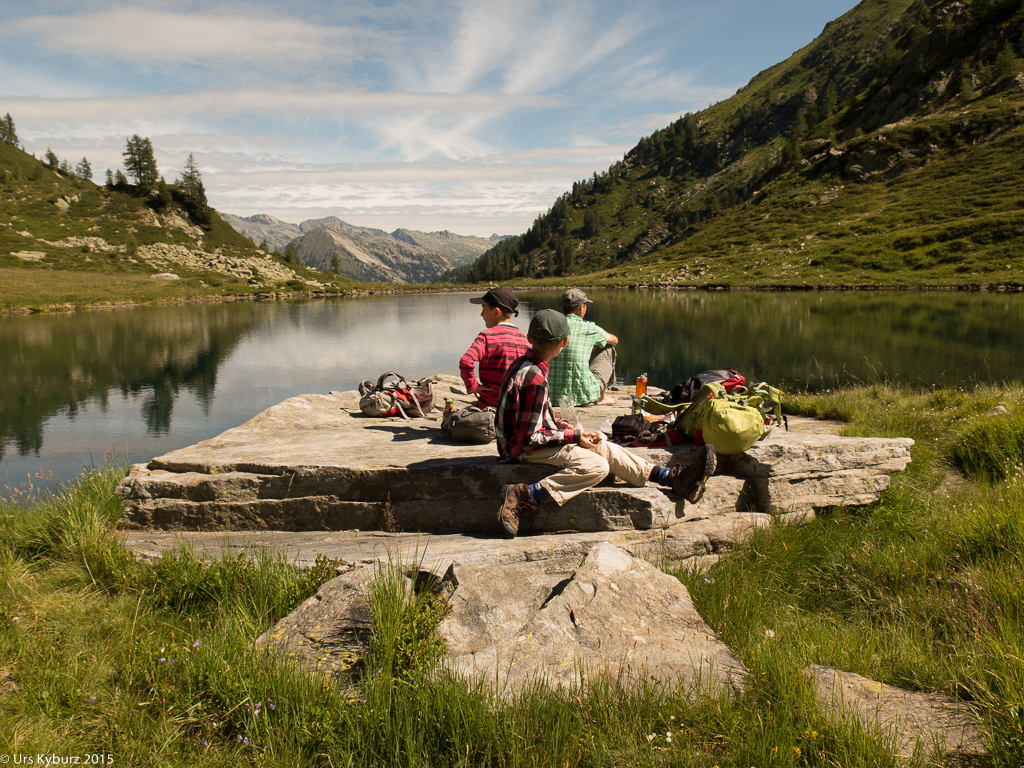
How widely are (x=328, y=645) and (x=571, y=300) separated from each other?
24.1 ft

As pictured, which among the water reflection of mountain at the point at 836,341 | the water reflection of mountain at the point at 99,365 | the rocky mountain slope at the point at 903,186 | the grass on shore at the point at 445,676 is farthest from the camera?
the rocky mountain slope at the point at 903,186

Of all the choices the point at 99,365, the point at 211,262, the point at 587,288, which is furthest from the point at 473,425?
the point at 211,262

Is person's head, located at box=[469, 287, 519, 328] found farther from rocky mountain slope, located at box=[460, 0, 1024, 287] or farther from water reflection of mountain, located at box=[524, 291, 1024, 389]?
rocky mountain slope, located at box=[460, 0, 1024, 287]

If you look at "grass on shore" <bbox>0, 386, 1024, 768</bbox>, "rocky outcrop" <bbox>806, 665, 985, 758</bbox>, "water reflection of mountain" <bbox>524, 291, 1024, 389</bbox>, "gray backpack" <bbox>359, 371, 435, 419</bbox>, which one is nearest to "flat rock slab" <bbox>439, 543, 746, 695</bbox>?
"grass on shore" <bbox>0, 386, 1024, 768</bbox>

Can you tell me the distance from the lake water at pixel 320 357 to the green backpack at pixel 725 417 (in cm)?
1054

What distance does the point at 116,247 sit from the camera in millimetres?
119250

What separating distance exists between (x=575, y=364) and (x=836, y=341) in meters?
25.9

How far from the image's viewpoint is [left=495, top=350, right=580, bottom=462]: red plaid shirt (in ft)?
19.2

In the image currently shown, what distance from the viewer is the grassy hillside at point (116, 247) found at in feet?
275

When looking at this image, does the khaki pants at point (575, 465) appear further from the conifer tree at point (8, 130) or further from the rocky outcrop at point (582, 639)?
the conifer tree at point (8, 130)

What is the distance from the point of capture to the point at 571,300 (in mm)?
10078

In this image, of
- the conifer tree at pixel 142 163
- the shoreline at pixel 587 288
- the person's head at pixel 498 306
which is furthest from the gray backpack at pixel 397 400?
the conifer tree at pixel 142 163

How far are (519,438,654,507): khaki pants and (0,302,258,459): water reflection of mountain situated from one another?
1639 centimetres

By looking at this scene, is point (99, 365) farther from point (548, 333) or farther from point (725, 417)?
point (725, 417)
